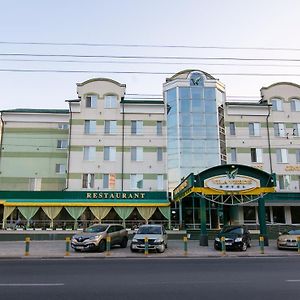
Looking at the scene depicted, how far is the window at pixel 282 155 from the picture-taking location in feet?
129

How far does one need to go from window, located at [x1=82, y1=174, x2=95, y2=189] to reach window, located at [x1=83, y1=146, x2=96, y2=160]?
202 centimetres

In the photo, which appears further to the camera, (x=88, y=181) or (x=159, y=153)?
(x=159, y=153)

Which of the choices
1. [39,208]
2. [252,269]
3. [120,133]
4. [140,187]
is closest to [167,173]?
[140,187]

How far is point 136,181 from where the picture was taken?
37.9 metres

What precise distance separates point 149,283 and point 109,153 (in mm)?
29277

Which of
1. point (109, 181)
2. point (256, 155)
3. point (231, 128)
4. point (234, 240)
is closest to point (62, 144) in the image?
point (109, 181)

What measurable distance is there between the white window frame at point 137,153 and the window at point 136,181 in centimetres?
192

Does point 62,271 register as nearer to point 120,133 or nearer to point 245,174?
point 245,174

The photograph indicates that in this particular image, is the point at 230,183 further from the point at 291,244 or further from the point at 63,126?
the point at 63,126

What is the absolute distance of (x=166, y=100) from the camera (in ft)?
129

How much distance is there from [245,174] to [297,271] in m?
12.9

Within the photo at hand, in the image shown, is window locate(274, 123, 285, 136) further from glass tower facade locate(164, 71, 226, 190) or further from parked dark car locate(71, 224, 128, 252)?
parked dark car locate(71, 224, 128, 252)

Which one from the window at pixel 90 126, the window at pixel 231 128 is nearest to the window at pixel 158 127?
the window at pixel 90 126

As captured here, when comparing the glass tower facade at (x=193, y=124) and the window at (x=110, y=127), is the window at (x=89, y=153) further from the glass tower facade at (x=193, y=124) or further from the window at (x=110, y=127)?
the glass tower facade at (x=193, y=124)
